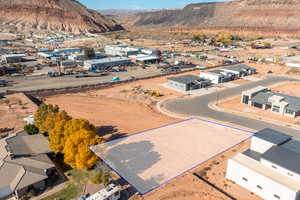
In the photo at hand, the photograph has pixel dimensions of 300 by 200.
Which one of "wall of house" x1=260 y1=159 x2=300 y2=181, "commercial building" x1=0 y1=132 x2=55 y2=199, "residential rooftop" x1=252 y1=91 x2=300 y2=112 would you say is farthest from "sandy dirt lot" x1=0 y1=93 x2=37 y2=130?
"residential rooftop" x1=252 y1=91 x2=300 y2=112

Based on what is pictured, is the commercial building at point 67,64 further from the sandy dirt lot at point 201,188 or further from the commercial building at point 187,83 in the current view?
the sandy dirt lot at point 201,188

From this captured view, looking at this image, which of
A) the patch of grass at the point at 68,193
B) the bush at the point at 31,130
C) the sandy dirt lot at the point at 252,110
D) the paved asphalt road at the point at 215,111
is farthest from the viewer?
the sandy dirt lot at the point at 252,110

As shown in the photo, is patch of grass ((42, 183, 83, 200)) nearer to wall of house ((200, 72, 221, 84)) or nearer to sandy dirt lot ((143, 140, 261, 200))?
sandy dirt lot ((143, 140, 261, 200))

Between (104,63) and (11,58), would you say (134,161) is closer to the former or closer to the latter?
(104,63)

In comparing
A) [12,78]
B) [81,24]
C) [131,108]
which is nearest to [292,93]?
[131,108]

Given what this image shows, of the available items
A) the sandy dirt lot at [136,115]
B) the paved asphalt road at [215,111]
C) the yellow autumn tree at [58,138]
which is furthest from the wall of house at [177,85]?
the yellow autumn tree at [58,138]
